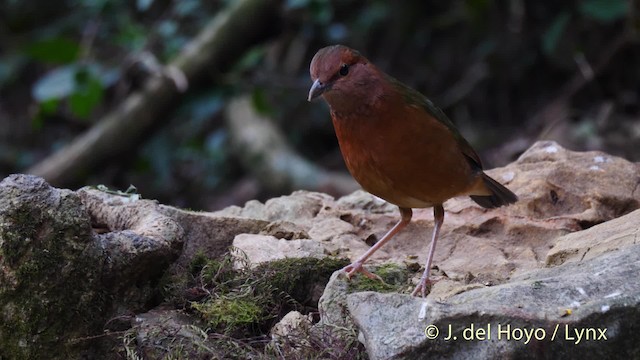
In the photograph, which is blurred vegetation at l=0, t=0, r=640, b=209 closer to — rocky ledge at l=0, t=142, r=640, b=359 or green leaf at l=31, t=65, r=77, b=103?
green leaf at l=31, t=65, r=77, b=103

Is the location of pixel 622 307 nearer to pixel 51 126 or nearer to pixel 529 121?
pixel 529 121

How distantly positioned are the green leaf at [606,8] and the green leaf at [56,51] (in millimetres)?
4192

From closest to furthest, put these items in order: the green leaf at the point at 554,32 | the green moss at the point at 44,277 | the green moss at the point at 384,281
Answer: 1. the green moss at the point at 44,277
2. the green moss at the point at 384,281
3. the green leaf at the point at 554,32

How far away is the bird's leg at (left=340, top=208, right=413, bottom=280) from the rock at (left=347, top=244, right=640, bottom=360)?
604 mm

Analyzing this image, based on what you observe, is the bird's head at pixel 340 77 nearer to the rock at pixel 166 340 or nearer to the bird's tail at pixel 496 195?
the bird's tail at pixel 496 195

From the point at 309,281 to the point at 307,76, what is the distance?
18.5 ft

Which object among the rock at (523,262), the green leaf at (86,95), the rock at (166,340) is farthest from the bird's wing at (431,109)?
the green leaf at (86,95)

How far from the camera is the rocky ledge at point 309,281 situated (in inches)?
99.0

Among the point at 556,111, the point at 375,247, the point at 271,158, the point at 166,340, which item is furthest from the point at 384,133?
the point at 556,111

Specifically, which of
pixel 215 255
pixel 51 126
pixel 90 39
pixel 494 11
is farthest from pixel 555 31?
pixel 51 126

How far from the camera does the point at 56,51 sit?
7.38 meters

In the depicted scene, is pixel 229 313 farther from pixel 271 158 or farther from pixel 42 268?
pixel 271 158

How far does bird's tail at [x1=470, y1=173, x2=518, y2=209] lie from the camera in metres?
4.04

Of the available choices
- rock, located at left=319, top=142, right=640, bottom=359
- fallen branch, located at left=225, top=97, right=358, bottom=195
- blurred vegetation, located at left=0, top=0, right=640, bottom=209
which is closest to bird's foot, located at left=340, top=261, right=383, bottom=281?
rock, located at left=319, top=142, right=640, bottom=359
